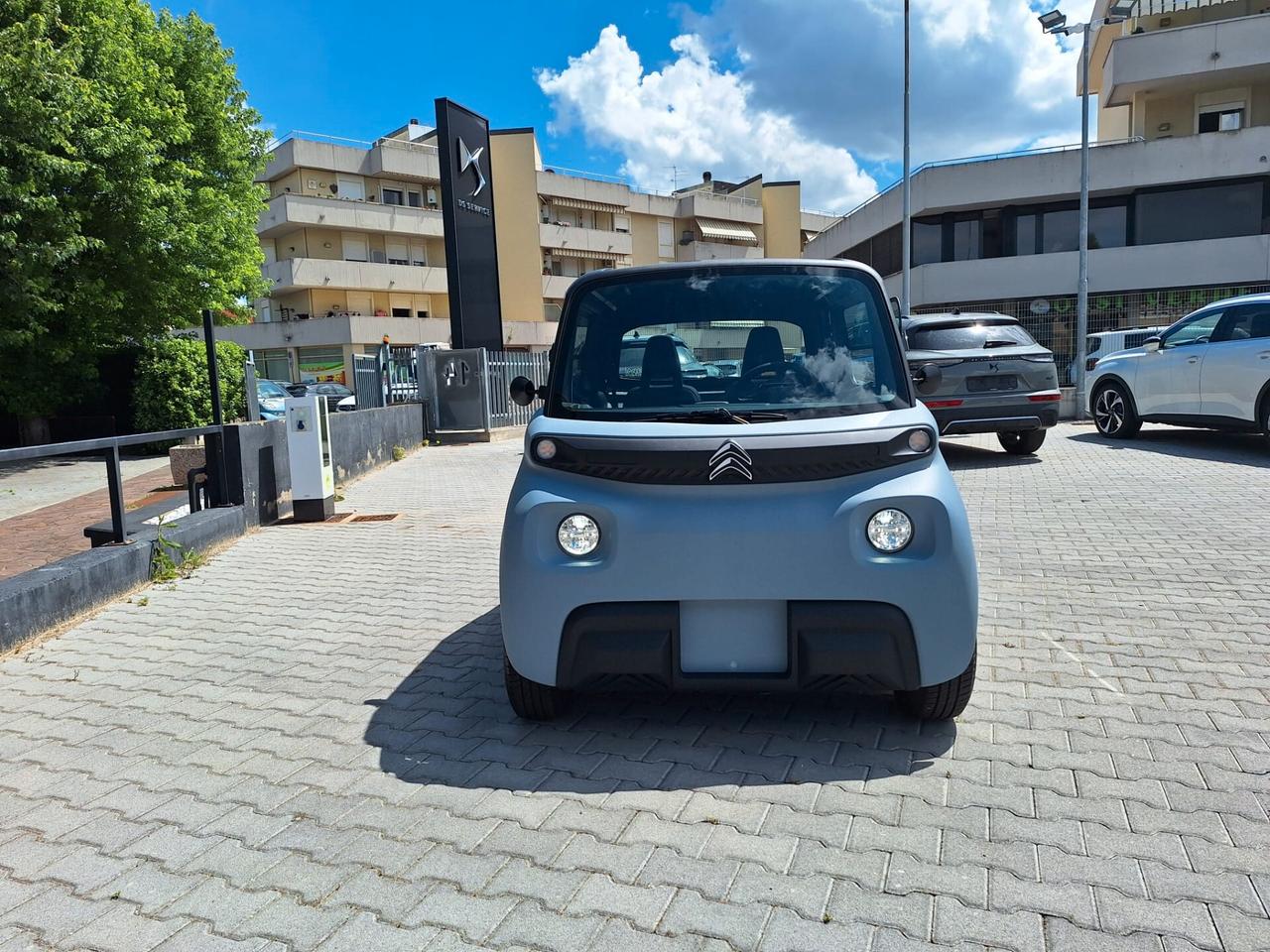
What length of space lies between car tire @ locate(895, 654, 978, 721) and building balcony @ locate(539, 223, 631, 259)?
51.0 meters

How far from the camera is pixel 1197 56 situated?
3078cm

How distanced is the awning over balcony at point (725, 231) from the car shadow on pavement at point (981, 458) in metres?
50.8

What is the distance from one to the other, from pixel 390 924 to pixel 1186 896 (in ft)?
Result: 6.78

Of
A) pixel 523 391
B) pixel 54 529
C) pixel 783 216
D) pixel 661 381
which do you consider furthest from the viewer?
pixel 783 216

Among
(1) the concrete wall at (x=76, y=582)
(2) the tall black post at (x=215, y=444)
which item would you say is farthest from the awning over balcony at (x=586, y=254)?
(1) the concrete wall at (x=76, y=582)

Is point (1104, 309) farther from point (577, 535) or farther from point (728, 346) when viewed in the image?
point (577, 535)

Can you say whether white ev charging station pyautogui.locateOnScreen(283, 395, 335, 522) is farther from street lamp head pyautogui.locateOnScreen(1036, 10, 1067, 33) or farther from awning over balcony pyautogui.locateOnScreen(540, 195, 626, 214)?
awning over balcony pyautogui.locateOnScreen(540, 195, 626, 214)

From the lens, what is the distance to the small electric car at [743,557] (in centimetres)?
318

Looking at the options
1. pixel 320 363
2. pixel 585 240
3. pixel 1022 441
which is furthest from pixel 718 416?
pixel 585 240

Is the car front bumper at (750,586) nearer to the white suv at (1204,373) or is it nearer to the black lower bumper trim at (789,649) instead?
the black lower bumper trim at (789,649)

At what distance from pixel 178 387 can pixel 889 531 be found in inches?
638

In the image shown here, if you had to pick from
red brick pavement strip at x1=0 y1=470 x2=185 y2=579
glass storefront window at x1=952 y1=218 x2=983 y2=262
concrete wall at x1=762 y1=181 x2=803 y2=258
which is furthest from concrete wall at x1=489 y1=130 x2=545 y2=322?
red brick pavement strip at x1=0 y1=470 x2=185 y2=579

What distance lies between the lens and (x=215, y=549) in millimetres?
7492

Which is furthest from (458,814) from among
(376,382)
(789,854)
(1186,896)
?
(376,382)
